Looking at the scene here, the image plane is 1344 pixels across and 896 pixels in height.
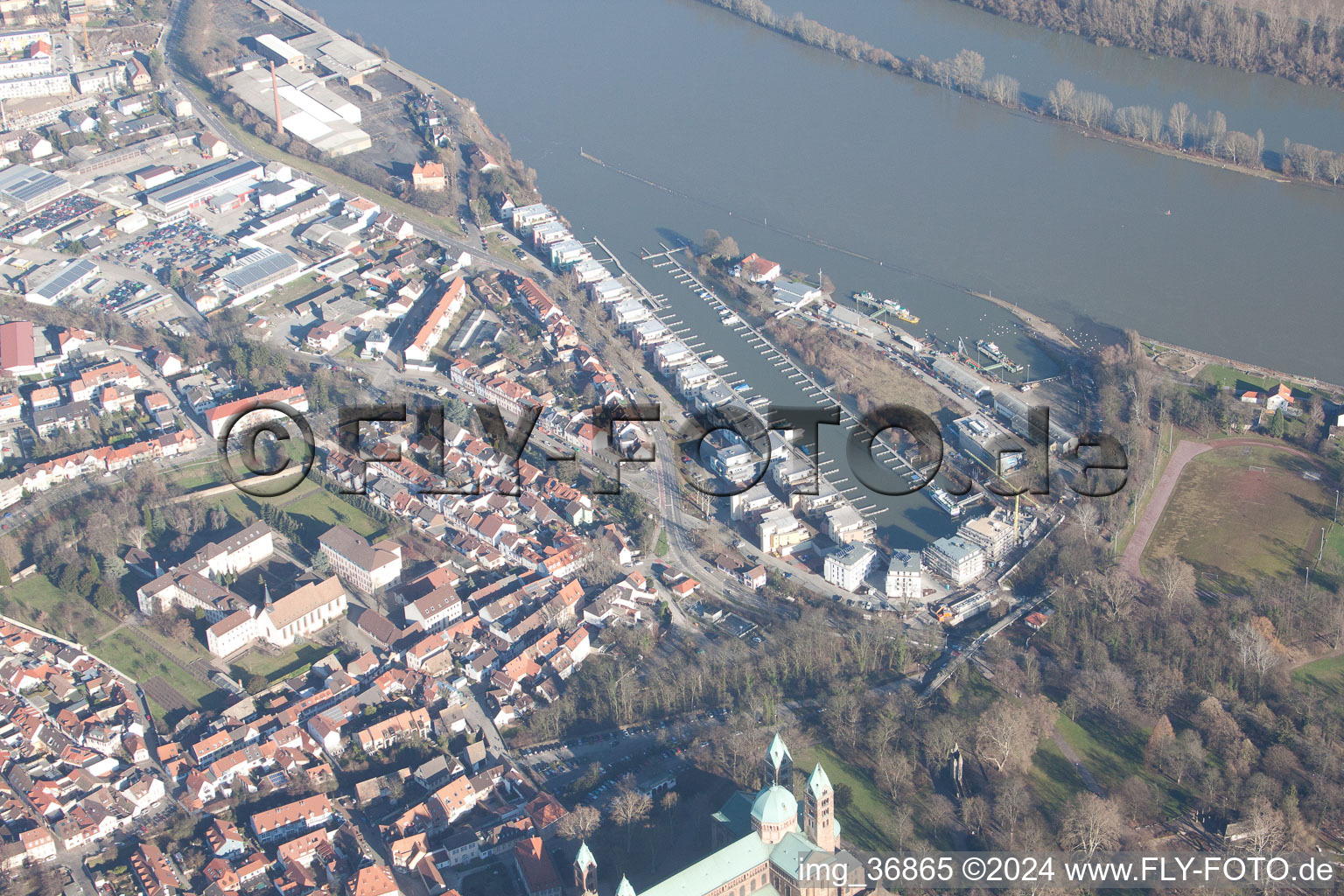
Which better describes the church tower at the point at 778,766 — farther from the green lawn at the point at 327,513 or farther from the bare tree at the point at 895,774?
the green lawn at the point at 327,513

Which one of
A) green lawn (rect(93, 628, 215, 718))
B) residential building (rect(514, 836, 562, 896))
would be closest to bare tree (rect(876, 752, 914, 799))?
residential building (rect(514, 836, 562, 896))

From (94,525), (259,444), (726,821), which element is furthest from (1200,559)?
(94,525)

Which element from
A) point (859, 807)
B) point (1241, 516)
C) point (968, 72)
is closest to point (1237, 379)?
point (1241, 516)

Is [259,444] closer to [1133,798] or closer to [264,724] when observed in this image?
[264,724]

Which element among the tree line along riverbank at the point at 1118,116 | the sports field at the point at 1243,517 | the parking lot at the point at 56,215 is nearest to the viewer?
the sports field at the point at 1243,517

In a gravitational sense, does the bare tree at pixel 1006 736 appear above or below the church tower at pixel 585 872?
above

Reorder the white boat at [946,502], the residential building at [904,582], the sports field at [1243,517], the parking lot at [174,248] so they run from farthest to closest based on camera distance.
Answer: the parking lot at [174,248] < the white boat at [946,502] < the sports field at [1243,517] < the residential building at [904,582]

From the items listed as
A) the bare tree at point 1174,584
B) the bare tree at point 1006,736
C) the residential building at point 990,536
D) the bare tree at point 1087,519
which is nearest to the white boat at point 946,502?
the residential building at point 990,536

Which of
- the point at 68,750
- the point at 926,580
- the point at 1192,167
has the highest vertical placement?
the point at 1192,167
